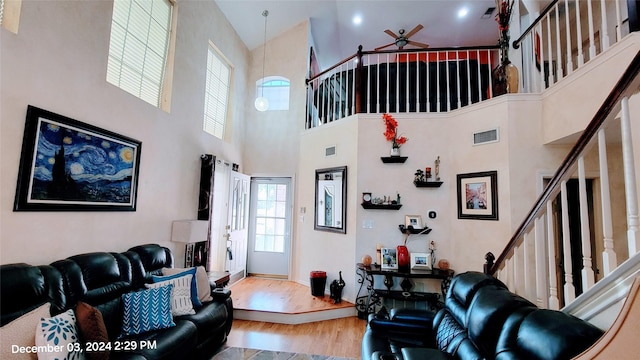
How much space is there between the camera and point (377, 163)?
14.1 ft

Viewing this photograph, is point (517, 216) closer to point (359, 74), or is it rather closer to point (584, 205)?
point (584, 205)

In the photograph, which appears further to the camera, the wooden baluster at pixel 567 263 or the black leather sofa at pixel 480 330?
the wooden baluster at pixel 567 263

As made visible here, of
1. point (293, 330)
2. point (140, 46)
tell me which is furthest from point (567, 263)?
point (140, 46)

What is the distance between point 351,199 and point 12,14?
3.91 meters

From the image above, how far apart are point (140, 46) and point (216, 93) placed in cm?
177

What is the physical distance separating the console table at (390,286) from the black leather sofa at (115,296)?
1.88 m

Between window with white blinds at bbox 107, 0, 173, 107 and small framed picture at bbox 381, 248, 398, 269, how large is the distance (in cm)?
369

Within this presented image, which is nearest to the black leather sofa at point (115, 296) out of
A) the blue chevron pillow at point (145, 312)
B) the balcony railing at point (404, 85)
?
the blue chevron pillow at point (145, 312)

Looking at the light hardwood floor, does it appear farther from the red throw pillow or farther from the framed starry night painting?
the framed starry night painting

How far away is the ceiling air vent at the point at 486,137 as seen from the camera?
11.7 ft

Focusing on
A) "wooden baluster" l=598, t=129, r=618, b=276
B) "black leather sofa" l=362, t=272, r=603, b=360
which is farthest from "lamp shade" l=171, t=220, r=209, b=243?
"wooden baluster" l=598, t=129, r=618, b=276

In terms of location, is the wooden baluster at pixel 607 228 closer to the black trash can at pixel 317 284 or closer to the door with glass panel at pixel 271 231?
the black trash can at pixel 317 284

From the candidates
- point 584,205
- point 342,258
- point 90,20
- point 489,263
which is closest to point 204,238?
point 342,258

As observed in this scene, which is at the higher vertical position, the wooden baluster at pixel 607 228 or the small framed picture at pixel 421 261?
the wooden baluster at pixel 607 228
